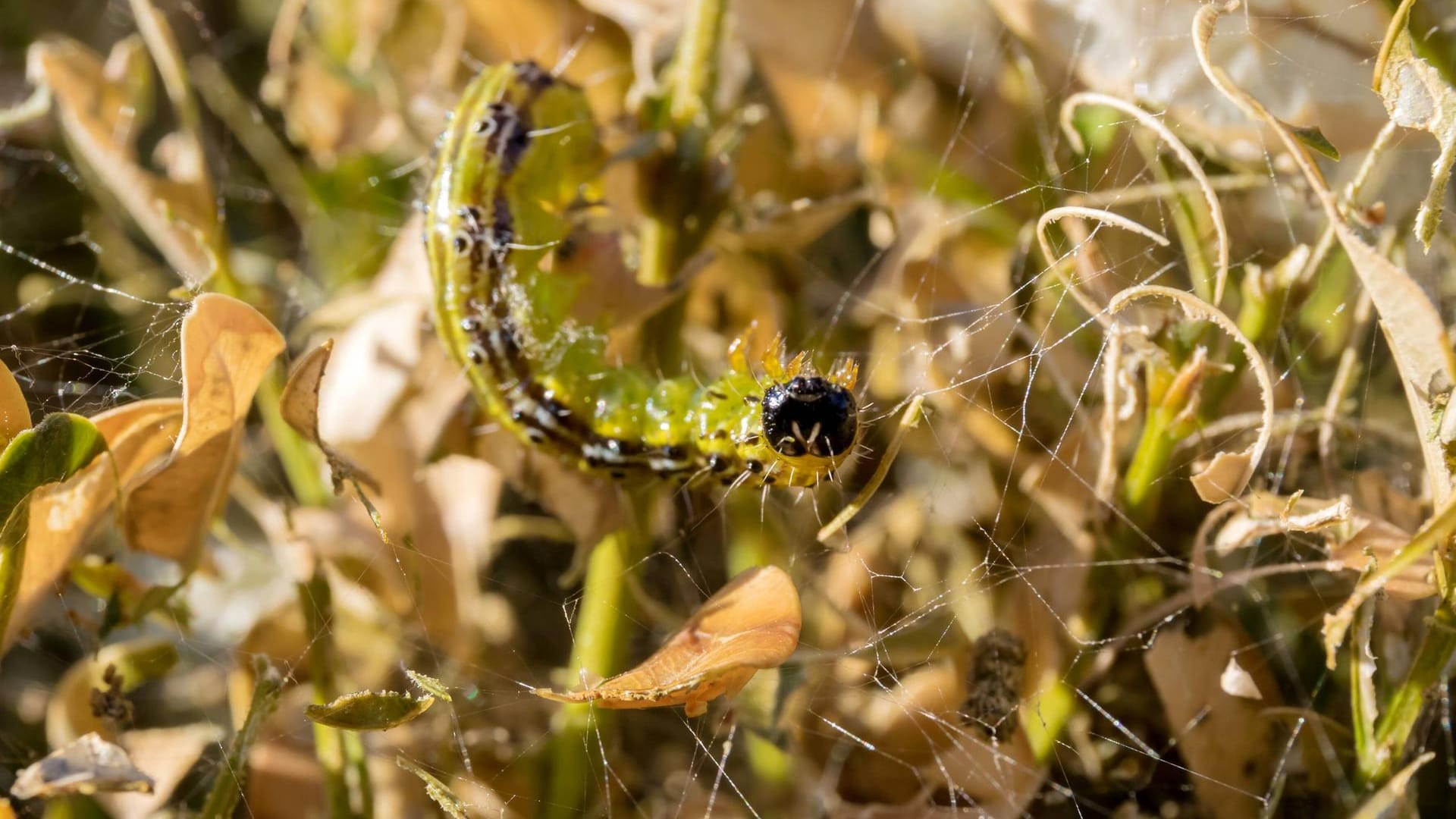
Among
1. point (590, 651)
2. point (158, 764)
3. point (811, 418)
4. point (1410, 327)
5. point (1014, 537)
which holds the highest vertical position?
point (1410, 327)

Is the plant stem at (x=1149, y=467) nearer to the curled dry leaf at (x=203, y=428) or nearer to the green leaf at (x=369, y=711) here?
the green leaf at (x=369, y=711)

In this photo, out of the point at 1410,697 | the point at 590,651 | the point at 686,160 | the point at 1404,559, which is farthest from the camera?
the point at 686,160

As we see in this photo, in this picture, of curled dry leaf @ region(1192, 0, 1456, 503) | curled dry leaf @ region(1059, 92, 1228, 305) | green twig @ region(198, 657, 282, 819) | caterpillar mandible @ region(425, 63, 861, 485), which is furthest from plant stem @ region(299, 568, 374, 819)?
curled dry leaf @ region(1192, 0, 1456, 503)

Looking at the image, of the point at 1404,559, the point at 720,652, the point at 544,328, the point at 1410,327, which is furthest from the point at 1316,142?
the point at 544,328

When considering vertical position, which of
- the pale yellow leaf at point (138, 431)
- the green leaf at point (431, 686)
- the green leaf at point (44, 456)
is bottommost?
the green leaf at point (431, 686)

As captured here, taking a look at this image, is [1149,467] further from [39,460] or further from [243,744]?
[39,460]

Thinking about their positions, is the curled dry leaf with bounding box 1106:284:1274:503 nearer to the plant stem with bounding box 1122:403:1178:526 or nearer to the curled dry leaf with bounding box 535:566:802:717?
the plant stem with bounding box 1122:403:1178:526

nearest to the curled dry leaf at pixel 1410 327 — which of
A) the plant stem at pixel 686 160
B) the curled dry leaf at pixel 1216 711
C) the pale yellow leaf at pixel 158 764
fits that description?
the curled dry leaf at pixel 1216 711
